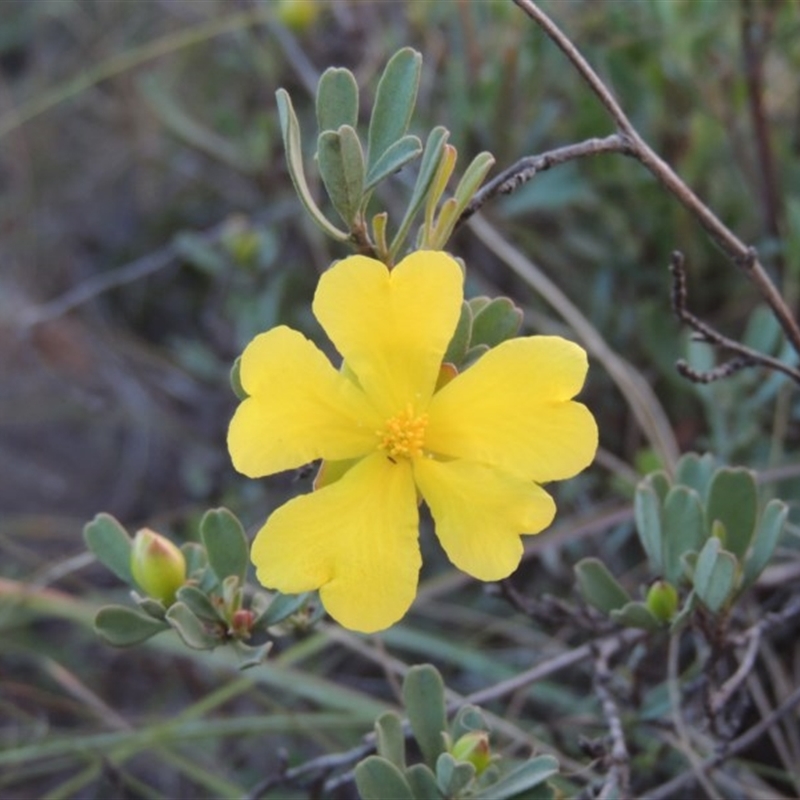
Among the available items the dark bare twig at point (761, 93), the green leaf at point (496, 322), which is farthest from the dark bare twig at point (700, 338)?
the dark bare twig at point (761, 93)

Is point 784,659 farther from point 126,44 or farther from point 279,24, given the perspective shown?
point 126,44

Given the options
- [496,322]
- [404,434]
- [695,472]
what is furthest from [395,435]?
[695,472]

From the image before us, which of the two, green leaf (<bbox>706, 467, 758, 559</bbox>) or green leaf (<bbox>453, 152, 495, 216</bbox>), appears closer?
green leaf (<bbox>453, 152, 495, 216</bbox>)

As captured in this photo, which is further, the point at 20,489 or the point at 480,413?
the point at 20,489

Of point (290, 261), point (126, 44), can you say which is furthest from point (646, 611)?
point (126, 44)

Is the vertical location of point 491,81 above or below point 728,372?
above

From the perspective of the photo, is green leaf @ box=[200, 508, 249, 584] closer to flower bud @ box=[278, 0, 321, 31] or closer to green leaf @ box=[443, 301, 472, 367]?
green leaf @ box=[443, 301, 472, 367]

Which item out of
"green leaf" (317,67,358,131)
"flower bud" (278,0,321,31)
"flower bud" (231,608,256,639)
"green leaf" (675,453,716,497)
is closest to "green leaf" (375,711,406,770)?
"flower bud" (231,608,256,639)
